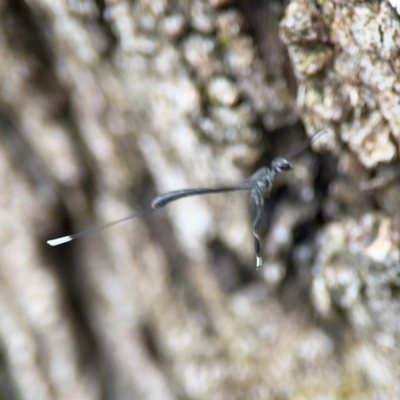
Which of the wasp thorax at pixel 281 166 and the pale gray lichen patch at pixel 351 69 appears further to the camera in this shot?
the wasp thorax at pixel 281 166

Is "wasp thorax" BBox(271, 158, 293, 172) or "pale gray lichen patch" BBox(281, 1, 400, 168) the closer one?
"pale gray lichen patch" BBox(281, 1, 400, 168)

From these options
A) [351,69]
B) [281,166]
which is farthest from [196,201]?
[351,69]

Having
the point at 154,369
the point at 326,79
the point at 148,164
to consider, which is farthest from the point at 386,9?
the point at 154,369

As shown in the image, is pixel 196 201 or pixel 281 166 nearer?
pixel 281 166

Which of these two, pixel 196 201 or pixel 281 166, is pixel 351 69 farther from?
pixel 196 201

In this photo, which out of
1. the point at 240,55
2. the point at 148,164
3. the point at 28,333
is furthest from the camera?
the point at 28,333

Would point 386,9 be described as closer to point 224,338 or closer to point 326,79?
point 326,79

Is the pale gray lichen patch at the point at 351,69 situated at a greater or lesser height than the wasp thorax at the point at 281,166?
greater

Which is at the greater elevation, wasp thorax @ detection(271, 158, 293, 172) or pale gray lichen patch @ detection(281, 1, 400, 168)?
pale gray lichen patch @ detection(281, 1, 400, 168)
